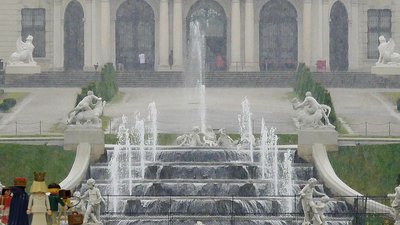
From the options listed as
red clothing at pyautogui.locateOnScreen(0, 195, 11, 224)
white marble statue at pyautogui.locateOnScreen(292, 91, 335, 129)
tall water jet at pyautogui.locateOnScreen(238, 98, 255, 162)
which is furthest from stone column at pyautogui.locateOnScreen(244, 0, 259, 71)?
red clothing at pyautogui.locateOnScreen(0, 195, 11, 224)

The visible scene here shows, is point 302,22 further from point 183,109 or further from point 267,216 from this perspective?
point 267,216

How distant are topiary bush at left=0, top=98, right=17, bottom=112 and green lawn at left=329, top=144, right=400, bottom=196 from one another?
21.1m

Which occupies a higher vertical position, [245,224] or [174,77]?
[174,77]

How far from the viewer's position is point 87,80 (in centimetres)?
9894

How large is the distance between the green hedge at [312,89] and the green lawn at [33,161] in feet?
42.4

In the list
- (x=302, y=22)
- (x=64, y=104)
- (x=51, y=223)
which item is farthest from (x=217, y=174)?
(x=302, y=22)

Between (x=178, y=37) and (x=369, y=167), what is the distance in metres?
40.4

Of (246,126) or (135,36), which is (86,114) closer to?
(246,126)

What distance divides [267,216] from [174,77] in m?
40.4

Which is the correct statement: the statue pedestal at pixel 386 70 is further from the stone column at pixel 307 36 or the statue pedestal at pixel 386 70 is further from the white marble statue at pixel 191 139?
the white marble statue at pixel 191 139

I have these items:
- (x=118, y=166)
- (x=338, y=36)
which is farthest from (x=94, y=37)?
(x=118, y=166)

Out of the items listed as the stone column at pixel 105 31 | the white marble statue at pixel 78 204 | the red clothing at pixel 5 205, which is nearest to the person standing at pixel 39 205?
the red clothing at pixel 5 205

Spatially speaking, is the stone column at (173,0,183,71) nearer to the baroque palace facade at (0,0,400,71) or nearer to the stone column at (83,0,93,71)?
the baroque palace facade at (0,0,400,71)

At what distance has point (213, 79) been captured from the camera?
10062 centimetres
